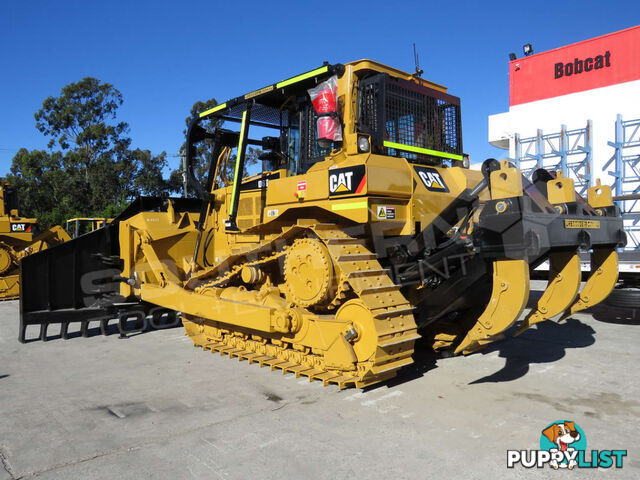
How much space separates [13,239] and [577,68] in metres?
22.8

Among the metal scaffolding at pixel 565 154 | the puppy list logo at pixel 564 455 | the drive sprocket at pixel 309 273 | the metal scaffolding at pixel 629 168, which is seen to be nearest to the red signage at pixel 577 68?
the metal scaffolding at pixel 565 154

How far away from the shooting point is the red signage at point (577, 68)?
66.0 feet

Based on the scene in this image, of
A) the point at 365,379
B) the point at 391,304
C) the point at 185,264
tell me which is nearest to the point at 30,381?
the point at 185,264

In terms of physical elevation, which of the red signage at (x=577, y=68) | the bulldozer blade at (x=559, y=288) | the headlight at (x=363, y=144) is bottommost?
the bulldozer blade at (x=559, y=288)

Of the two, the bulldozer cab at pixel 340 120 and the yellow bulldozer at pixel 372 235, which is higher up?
the bulldozer cab at pixel 340 120

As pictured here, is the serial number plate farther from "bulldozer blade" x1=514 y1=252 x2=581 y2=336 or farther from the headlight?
the headlight

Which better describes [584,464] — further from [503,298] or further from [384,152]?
[384,152]

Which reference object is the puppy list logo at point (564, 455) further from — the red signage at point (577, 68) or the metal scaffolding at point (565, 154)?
the red signage at point (577, 68)

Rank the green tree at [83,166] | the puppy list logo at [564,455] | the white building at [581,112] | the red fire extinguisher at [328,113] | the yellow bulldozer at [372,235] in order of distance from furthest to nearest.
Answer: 1. the green tree at [83,166]
2. the white building at [581,112]
3. the red fire extinguisher at [328,113]
4. the yellow bulldozer at [372,235]
5. the puppy list logo at [564,455]

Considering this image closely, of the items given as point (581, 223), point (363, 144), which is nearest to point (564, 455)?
point (581, 223)

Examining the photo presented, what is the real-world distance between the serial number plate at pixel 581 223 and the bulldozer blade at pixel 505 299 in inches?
32.6

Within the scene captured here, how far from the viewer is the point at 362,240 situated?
513 centimetres

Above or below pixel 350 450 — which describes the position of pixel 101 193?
above

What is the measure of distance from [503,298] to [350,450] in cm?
188
